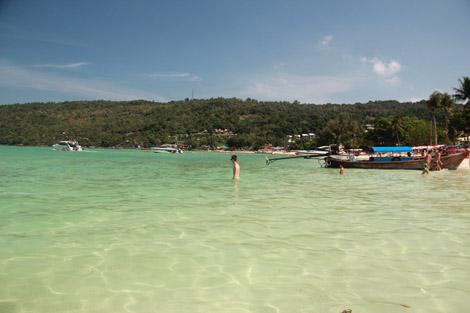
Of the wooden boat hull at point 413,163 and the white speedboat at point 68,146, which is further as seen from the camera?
the white speedboat at point 68,146

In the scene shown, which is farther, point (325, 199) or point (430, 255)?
point (325, 199)

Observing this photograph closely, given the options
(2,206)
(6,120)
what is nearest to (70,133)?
(6,120)

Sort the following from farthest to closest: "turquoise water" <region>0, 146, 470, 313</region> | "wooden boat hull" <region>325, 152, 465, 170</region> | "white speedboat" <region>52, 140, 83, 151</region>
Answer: "white speedboat" <region>52, 140, 83, 151</region>
"wooden boat hull" <region>325, 152, 465, 170</region>
"turquoise water" <region>0, 146, 470, 313</region>

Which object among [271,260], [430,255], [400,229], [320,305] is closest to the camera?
[320,305]

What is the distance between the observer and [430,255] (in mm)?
5742

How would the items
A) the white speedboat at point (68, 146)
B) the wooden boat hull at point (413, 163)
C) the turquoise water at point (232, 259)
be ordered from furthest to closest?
1. the white speedboat at point (68, 146)
2. the wooden boat hull at point (413, 163)
3. the turquoise water at point (232, 259)

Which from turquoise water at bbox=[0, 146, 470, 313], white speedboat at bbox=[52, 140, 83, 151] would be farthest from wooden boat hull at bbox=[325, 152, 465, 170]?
white speedboat at bbox=[52, 140, 83, 151]

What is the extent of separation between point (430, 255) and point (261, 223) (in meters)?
3.88

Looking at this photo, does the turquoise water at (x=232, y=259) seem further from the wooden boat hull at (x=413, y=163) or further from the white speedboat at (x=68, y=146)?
the white speedboat at (x=68, y=146)

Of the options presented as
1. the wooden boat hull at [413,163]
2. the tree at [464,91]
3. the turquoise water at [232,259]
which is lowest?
the turquoise water at [232,259]

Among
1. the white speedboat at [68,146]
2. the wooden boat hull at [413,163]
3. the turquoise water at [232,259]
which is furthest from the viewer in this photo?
the white speedboat at [68,146]

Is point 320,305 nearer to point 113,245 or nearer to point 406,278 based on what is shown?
point 406,278

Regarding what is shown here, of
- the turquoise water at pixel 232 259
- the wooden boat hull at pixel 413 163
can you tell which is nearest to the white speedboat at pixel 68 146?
the wooden boat hull at pixel 413 163

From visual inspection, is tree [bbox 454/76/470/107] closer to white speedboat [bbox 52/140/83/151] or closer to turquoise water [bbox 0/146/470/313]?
turquoise water [bbox 0/146/470/313]
